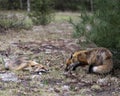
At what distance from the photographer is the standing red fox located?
723cm

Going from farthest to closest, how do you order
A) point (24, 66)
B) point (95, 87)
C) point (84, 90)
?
point (24, 66)
point (95, 87)
point (84, 90)

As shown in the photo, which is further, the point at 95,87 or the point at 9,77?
the point at 9,77

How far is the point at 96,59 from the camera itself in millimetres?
7277

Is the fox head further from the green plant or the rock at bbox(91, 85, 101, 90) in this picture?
the green plant

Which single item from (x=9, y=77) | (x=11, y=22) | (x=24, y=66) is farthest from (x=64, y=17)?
(x=9, y=77)

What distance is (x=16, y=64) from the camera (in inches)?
306

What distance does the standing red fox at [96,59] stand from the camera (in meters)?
7.23

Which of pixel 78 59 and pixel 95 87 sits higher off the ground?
pixel 78 59

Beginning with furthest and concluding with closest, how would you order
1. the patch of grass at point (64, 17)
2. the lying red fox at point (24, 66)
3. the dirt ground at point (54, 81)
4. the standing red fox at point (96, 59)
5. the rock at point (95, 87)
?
the patch of grass at point (64, 17) → the lying red fox at point (24, 66) → the standing red fox at point (96, 59) → the rock at point (95, 87) → the dirt ground at point (54, 81)

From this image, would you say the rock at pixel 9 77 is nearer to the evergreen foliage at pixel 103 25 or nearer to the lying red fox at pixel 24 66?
the lying red fox at pixel 24 66

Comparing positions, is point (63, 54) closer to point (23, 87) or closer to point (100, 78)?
point (100, 78)

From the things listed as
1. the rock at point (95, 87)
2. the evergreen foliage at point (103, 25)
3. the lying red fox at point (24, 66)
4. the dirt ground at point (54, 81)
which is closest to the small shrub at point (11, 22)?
the dirt ground at point (54, 81)

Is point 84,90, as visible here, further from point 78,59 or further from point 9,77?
point 9,77

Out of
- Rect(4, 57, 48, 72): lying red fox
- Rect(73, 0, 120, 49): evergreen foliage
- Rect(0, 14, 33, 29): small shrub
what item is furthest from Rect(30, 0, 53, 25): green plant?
Rect(4, 57, 48, 72): lying red fox
